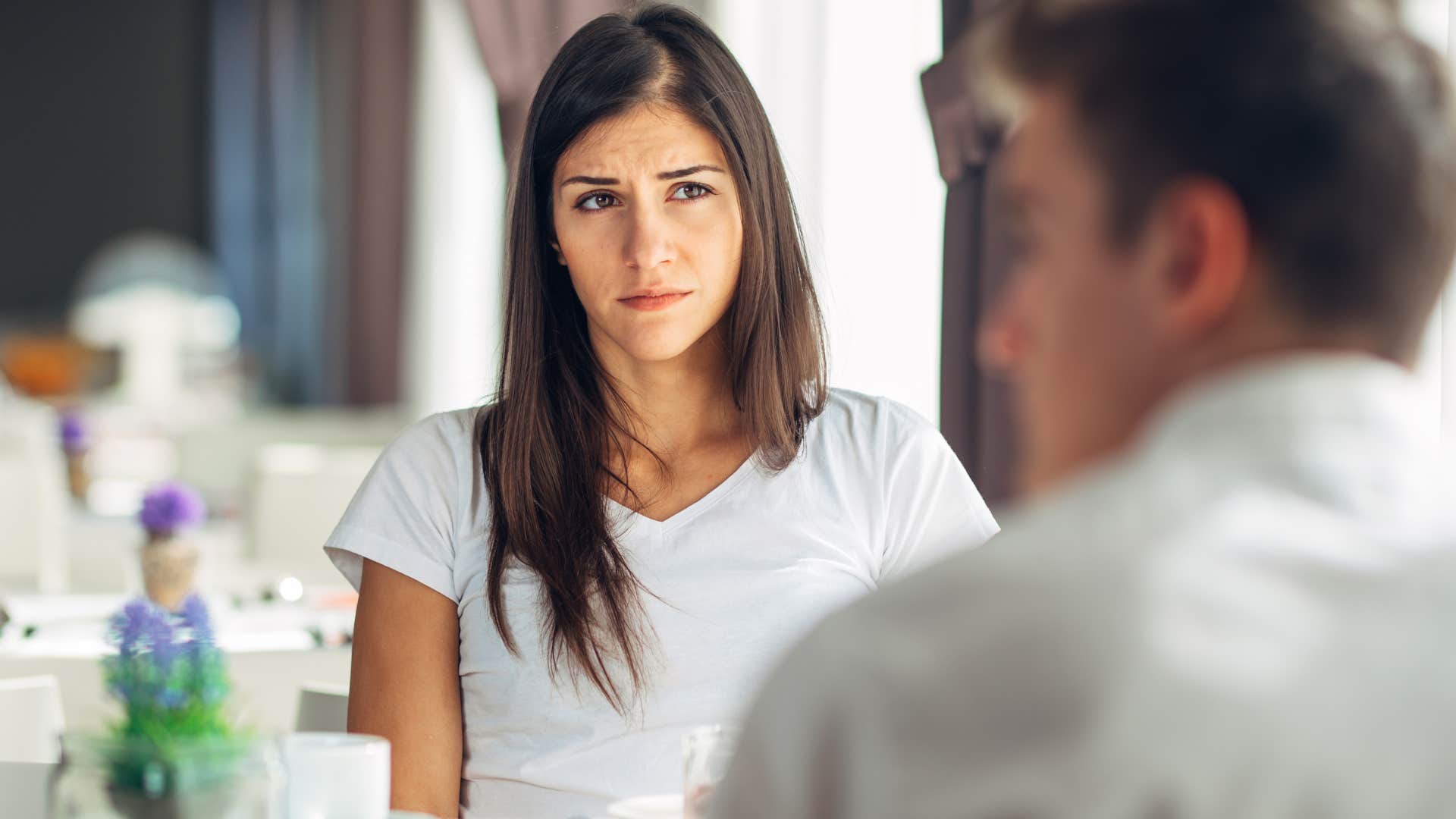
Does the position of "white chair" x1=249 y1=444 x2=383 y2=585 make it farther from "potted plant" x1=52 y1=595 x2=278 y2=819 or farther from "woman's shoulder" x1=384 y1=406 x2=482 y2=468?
"potted plant" x1=52 y1=595 x2=278 y2=819

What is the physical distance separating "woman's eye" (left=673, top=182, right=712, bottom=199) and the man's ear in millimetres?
1062

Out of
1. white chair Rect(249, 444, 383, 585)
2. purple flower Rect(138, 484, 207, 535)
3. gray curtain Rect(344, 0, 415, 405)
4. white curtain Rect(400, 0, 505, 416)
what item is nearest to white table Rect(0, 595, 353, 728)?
purple flower Rect(138, 484, 207, 535)

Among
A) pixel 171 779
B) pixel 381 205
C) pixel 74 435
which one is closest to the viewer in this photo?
pixel 171 779

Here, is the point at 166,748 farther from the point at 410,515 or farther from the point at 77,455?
the point at 77,455

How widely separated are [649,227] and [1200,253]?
1.03m

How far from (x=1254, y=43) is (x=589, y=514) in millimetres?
1054

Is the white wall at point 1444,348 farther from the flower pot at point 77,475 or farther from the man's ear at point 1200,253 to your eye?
the flower pot at point 77,475

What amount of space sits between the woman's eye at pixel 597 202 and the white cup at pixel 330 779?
28.2 inches

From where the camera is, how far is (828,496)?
159cm

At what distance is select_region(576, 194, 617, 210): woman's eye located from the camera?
5.30 feet

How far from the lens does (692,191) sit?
1629 millimetres

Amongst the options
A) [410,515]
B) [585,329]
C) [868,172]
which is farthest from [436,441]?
[868,172]

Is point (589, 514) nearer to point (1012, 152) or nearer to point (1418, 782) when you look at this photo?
point (1012, 152)

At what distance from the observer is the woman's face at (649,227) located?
1579 mm
